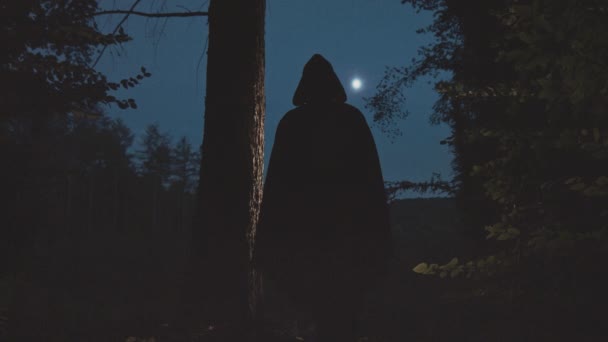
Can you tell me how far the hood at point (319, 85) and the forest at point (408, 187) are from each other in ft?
3.08

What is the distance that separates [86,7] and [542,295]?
7932mm

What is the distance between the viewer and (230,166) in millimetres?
5551

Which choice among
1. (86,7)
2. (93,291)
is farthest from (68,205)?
(86,7)

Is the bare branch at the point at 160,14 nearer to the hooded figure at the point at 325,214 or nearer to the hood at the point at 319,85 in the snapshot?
the hood at the point at 319,85

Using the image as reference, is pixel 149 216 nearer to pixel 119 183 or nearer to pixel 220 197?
pixel 119 183

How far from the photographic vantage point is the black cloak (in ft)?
14.6

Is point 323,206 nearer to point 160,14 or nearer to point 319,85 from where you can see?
point 319,85

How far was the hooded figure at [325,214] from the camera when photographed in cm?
446

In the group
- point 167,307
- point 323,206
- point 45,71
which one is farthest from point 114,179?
point 323,206

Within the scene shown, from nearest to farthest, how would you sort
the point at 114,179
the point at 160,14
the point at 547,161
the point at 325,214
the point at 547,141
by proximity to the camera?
the point at 547,141
the point at 547,161
the point at 325,214
the point at 160,14
the point at 114,179

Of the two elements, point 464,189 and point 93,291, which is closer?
point 464,189

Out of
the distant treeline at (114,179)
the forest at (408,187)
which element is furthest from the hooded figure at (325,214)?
the distant treeline at (114,179)

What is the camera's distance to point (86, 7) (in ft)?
27.7

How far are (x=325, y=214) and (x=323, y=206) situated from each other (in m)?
0.07
